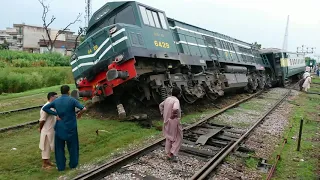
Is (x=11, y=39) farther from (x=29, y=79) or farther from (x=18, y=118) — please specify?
(x=18, y=118)

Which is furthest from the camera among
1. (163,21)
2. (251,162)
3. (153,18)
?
(163,21)

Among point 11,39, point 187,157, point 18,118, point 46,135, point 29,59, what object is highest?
point 11,39

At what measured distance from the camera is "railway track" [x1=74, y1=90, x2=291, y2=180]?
5254 mm

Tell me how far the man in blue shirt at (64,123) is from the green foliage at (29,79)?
1393cm

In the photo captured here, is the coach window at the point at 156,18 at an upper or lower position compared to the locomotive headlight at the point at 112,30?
upper

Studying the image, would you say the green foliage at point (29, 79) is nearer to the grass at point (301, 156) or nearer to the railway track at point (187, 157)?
the railway track at point (187, 157)

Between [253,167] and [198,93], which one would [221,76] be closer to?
[198,93]

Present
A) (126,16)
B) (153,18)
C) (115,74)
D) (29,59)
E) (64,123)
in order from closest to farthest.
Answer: (64,123), (115,74), (126,16), (153,18), (29,59)

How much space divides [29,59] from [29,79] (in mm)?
10730

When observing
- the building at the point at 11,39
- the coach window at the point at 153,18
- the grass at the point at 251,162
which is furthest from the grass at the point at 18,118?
the building at the point at 11,39

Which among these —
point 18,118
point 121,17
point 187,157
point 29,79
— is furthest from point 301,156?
point 29,79

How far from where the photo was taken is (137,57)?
8.72 meters

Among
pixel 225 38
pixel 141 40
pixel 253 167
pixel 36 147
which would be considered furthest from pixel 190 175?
pixel 225 38

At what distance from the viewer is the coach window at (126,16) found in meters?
9.03
